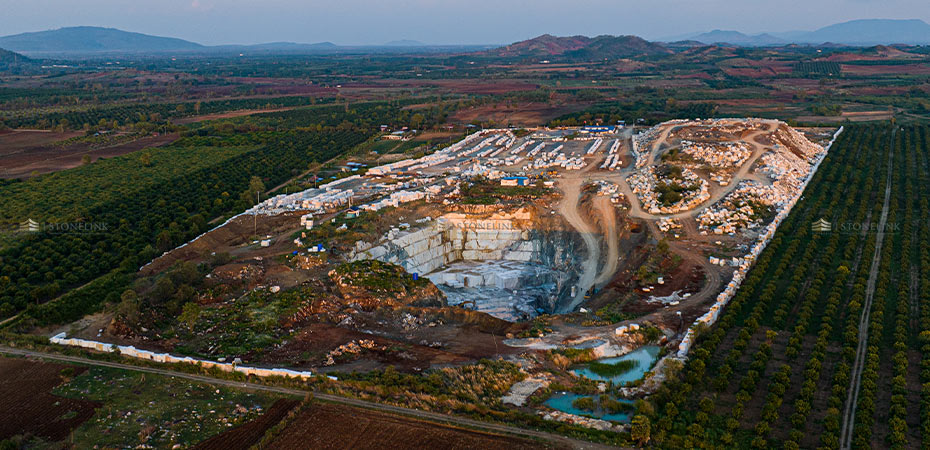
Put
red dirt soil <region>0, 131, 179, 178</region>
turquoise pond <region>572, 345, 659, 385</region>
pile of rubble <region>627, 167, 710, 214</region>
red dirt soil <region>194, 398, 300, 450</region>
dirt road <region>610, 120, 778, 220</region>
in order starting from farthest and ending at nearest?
red dirt soil <region>0, 131, 179, 178</region>
pile of rubble <region>627, 167, 710, 214</region>
dirt road <region>610, 120, 778, 220</region>
turquoise pond <region>572, 345, 659, 385</region>
red dirt soil <region>194, 398, 300, 450</region>

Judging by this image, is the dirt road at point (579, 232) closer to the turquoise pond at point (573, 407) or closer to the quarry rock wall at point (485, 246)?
the quarry rock wall at point (485, 246)

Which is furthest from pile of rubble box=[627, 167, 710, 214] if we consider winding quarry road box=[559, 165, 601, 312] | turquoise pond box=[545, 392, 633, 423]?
turquoise pond box=[545, 392, 633, 423]

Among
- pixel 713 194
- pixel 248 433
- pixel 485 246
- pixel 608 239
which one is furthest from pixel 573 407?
pixel 713 194

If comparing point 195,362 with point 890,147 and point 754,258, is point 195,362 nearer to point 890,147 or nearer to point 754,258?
point 754,258

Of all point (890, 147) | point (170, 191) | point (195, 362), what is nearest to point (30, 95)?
point (170, 191)

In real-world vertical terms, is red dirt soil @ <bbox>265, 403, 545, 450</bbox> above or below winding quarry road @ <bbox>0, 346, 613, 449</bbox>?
below

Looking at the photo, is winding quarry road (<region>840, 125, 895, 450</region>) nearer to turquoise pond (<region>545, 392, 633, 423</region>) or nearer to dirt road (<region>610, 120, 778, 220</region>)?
turquoise pond (<region>545, 392, 633, 423</region>)
